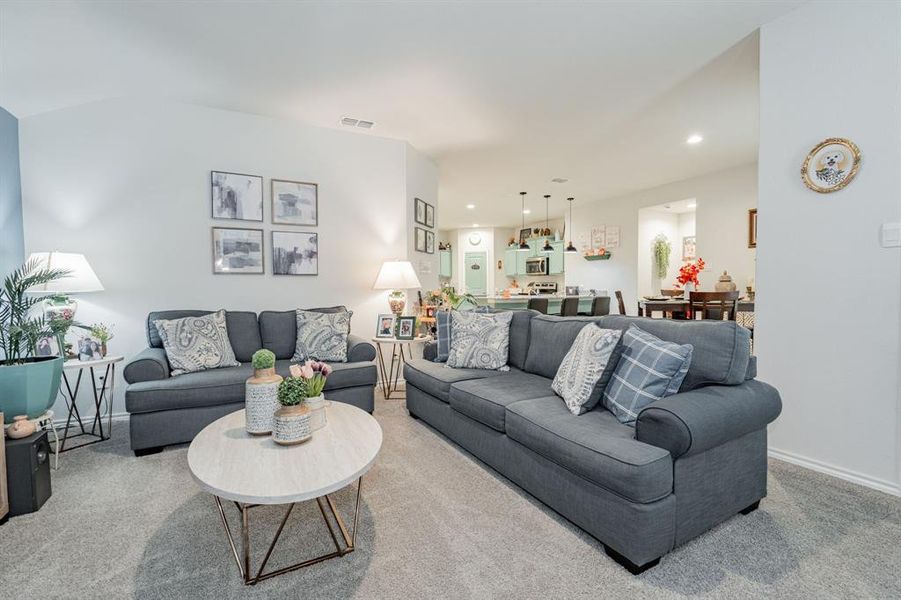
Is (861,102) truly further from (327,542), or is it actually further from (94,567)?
(94,567)

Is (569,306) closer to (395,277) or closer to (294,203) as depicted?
(395,277)

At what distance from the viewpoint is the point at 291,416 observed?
70.1 inches

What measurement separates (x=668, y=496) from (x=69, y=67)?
4.31 m

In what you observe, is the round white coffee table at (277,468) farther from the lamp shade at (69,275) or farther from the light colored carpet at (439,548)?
the lamp shade at (69,275)

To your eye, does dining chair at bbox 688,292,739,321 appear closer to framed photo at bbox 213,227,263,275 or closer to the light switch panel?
the light switch panel

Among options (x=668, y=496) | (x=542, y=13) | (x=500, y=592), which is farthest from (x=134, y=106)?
(x=668, y=496)

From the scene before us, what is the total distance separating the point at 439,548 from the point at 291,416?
0.83 m

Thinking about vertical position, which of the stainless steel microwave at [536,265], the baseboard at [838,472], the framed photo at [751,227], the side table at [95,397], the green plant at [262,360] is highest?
the framed photo at [751,227]

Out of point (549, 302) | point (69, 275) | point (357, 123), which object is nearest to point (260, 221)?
point (357, 123)

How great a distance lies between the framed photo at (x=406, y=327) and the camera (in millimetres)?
4059

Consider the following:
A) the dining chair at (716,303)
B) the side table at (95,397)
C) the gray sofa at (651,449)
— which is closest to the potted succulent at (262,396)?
the gray sofa at (651,449)

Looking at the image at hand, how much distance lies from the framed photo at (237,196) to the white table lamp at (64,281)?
41.8 inches

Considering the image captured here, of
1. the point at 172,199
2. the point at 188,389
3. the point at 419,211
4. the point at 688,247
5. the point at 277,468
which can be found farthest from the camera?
the point at 688,247

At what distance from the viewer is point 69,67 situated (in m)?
2.84
